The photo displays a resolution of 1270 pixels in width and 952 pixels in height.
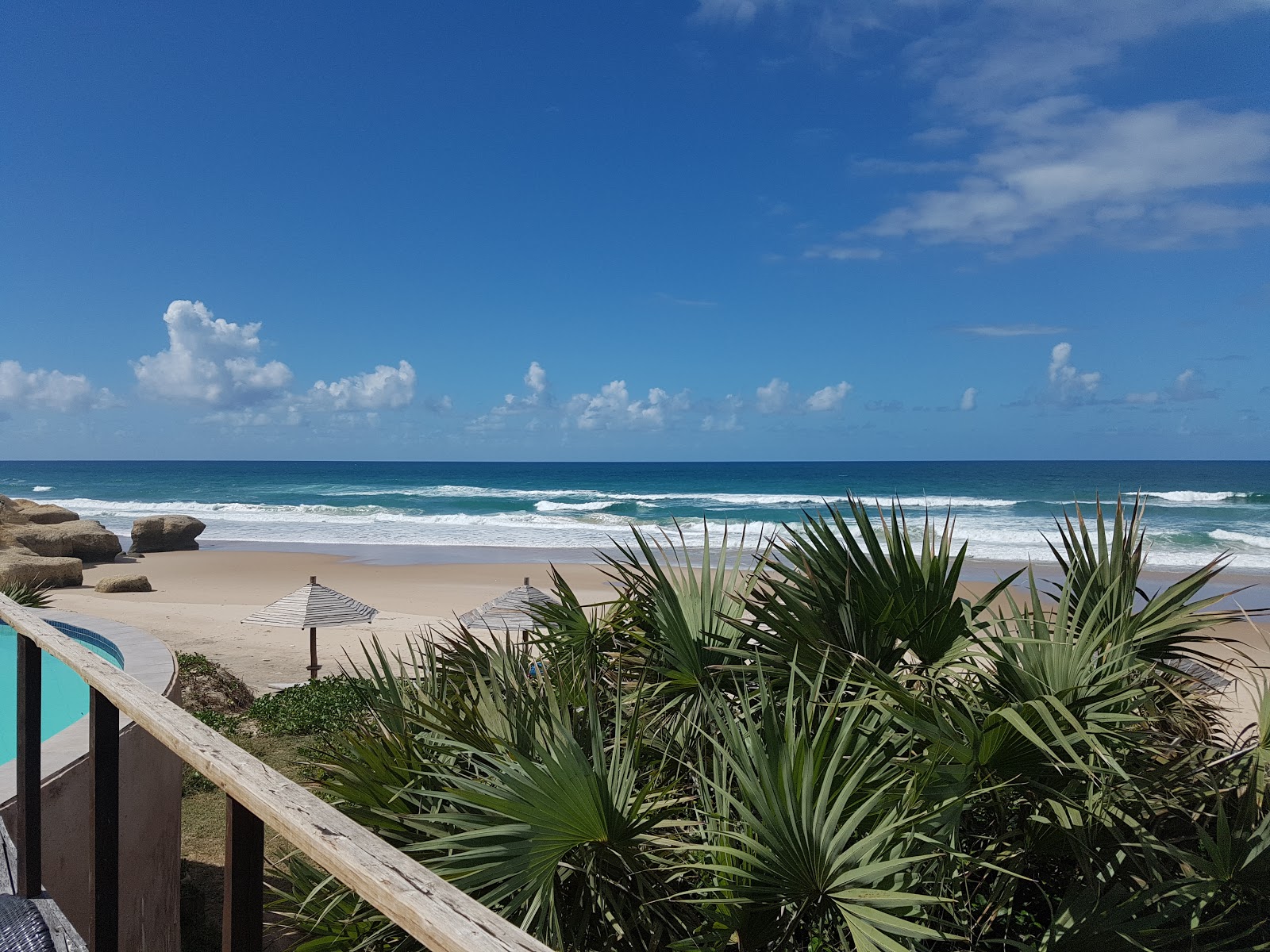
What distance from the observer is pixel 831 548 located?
3.48 m

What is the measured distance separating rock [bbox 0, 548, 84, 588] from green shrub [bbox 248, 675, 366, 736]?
976 centimetres

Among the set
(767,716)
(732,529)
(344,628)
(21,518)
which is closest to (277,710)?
(344,628)

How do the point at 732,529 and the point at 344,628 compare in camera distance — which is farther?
the point at 732,529

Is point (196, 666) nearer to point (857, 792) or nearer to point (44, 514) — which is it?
point (857, 792)

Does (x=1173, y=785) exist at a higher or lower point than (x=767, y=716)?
lower

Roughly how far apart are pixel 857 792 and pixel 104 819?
1980 millimetres

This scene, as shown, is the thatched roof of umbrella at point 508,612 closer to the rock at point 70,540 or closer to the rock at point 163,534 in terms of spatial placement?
the rock at point 70,540

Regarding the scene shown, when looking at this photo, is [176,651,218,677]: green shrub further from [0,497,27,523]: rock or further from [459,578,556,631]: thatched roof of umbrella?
[0,497,27,523]: rock

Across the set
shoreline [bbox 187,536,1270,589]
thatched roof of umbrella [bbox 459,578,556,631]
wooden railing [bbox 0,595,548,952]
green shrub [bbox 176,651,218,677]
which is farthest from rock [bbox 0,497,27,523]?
A: wooden railing [bbox 0,595,548,952]

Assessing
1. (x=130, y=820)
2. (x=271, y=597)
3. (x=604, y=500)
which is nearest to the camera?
(x=130, y=820)

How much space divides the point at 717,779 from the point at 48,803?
2774mm

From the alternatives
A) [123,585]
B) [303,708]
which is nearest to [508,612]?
[303,708]

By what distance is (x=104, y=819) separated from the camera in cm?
225

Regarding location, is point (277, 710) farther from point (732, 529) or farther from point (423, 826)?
point (732, 529)
